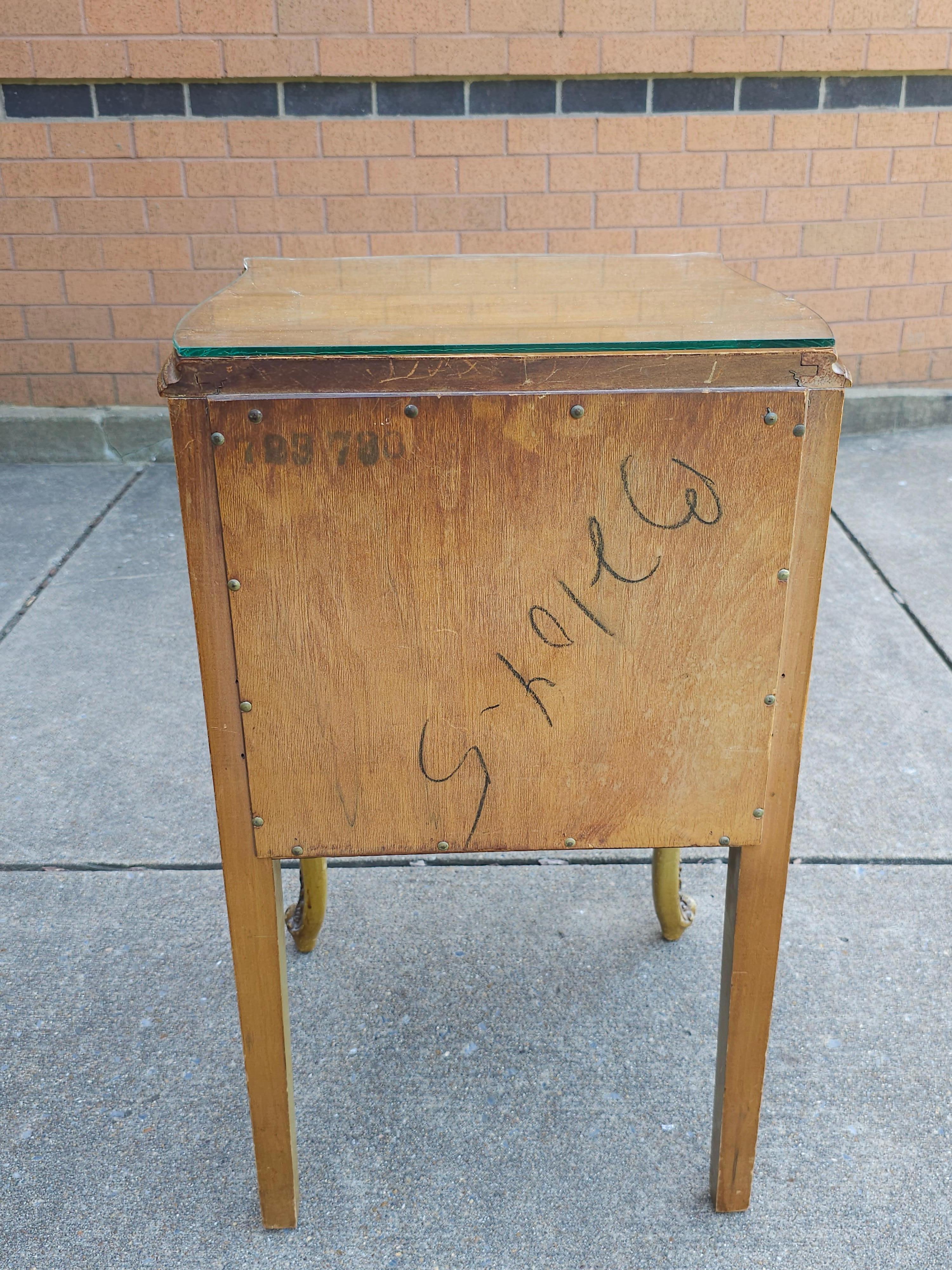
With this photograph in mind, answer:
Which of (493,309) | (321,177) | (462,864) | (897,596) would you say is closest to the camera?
(493,309)

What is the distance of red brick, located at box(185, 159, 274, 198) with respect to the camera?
388 cm

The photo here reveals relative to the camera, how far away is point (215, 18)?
3.69 m

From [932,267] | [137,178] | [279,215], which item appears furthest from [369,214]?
[932,267]

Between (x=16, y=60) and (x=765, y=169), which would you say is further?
(x=765, y=169)

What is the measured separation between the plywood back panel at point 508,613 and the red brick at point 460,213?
3166 mm

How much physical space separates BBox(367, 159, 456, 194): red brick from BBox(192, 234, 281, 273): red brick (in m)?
0.42

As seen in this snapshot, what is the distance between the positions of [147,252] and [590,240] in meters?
1.61

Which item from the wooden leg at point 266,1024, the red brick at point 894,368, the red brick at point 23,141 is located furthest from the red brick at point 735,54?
the wooden leg at point 266,1024

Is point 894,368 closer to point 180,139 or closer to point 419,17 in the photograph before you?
point 419,17

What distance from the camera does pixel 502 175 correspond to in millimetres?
3932

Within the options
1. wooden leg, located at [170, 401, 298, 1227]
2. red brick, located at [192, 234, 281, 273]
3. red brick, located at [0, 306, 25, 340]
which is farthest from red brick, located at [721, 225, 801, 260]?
wooden leg, located at [170, 401, 298, 1227]

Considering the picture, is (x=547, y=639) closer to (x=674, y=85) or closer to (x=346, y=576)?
(x=346, y=576)

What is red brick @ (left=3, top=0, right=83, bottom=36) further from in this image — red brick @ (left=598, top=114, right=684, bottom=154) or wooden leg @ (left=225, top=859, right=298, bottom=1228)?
wooden leg @ (left=225, top=859, right=298, bottom=1228)

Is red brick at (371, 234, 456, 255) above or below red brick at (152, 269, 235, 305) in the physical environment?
above
